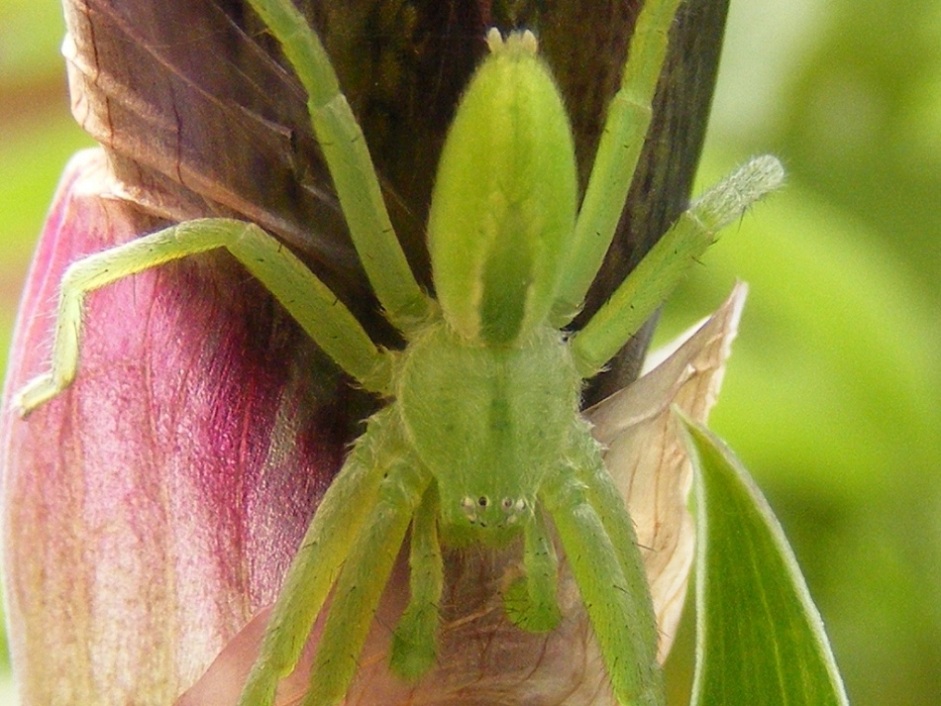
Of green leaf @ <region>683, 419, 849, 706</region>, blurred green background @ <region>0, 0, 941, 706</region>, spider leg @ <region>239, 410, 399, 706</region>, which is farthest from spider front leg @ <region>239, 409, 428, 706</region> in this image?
blurred green background @ <region>0, 0, 941, 706</region>

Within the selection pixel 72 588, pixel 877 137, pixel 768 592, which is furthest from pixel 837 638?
pixel 72 588

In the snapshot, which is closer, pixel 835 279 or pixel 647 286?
pixel 647 286

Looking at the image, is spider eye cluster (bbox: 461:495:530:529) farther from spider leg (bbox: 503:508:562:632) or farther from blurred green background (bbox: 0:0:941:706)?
blurred green background (bbox: 0:0:941:706)

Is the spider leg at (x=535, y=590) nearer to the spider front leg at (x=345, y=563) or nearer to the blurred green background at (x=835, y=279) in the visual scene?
the spider front leg at (x=345, y=563)

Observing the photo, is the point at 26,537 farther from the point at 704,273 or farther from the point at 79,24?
the point at 704,273

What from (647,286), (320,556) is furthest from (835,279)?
(320,556)

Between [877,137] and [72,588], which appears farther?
[877,137]

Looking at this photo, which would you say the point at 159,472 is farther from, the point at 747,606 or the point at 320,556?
the point at 747,606
